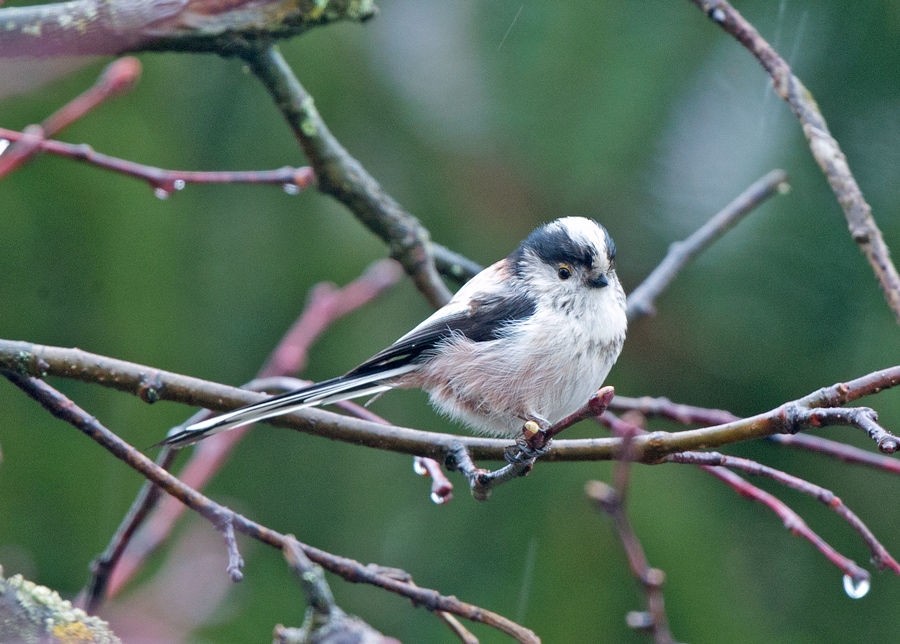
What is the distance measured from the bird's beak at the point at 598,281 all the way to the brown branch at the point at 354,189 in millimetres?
379

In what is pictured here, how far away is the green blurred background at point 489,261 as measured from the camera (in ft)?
8.26

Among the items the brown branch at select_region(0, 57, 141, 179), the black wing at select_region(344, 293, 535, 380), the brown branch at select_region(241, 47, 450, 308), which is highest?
the brown branch at select_region(0, 57, 141, 179)

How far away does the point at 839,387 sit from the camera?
3.20ft

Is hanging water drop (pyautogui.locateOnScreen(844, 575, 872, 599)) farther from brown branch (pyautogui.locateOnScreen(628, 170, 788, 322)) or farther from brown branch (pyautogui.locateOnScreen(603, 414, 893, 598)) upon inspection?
brown branch (pyautogui.locateOnScreen(628, 170, 788, 322))

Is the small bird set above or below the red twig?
above

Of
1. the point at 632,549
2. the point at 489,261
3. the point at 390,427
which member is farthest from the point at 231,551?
the point at 489,261

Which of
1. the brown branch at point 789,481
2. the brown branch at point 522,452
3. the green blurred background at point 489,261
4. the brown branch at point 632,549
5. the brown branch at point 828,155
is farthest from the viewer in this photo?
the green blurred background at point 489,261

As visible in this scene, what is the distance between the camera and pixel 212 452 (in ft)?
5.82

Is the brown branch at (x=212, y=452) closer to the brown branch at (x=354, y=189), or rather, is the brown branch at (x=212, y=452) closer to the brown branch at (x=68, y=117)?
the brown branch at (x=354, y=189)

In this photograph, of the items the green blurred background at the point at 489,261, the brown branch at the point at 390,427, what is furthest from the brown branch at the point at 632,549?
the green blurred background at the point at 489,261

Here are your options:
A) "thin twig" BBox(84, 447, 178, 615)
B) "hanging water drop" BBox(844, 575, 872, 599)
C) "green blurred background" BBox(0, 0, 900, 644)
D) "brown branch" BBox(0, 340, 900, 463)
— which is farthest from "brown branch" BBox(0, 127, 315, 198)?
"hanging water drop" BBox(844, 575, 872, 599)

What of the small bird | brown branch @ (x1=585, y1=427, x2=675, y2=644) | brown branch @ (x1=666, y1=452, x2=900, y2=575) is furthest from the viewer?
the small bird

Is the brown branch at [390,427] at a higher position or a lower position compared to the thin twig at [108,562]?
higher

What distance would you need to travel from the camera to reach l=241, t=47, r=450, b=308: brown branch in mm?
1814
